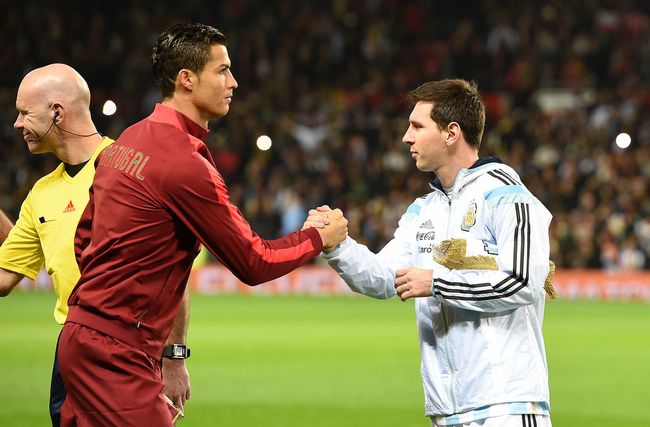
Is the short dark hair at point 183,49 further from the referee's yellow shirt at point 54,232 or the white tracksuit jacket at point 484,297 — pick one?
the white tracksuit jacket at point 484,297

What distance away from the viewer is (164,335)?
13.8 ft

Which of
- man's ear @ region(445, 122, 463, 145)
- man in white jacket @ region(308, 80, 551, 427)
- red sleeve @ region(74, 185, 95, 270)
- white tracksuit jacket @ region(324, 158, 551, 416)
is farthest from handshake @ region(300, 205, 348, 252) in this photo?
red sleeve @ region(74, 185, 95, 270)

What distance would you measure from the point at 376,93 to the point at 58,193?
2394 centimetres

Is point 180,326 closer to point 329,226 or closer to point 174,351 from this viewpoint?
point 174,351

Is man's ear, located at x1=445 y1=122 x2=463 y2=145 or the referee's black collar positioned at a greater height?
man's ear, located at x1=445 y1=122 x2=463 y2=145

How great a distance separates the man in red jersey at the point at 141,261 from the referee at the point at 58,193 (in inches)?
27.8

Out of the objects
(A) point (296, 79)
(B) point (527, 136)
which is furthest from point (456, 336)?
(A) point (296, 79)

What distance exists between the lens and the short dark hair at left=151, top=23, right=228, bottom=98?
14.1ft

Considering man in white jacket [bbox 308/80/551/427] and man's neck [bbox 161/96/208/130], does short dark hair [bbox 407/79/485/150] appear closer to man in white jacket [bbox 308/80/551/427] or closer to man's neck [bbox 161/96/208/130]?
man in white jacket [bbox 308/80/551/427]

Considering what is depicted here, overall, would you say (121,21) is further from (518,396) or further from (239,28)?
(518,396)

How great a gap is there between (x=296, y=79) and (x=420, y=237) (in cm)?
2462

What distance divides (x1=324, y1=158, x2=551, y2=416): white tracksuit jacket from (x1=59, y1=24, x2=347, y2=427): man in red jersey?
838 mm

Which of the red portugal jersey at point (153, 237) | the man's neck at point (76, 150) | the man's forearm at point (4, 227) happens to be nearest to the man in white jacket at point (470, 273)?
the red portugal jersey at point (153, 237)

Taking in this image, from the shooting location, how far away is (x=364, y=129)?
27.1m
